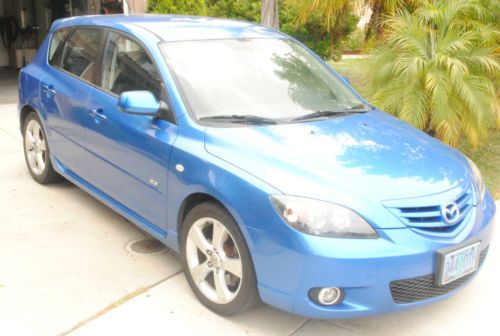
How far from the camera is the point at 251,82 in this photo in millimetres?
3844

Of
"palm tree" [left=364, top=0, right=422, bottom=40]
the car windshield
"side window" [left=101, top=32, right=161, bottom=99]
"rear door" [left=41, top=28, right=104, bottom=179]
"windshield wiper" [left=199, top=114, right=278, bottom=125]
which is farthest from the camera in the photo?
"palm tree" [left=364, top=0, right=422, bottom=40]

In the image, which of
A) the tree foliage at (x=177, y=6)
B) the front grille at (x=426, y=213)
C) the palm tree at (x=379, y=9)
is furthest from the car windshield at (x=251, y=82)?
the tree foliage at (x=177, y=6)

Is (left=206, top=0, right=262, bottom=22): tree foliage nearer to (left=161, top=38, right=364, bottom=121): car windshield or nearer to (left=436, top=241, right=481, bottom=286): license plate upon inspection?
(left=161, top=38, right=364, bottom=121): car windshield

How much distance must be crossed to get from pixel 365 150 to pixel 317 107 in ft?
2.30

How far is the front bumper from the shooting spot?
2703 millimetres

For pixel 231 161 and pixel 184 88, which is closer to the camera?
pixel 231 161

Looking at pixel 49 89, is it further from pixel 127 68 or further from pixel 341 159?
pixel 341 159

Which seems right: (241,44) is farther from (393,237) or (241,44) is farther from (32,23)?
(32,23)

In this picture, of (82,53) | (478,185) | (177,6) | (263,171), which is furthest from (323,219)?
(177,6)

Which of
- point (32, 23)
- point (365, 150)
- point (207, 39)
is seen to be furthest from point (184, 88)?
point (32, 23)

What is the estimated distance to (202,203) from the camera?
10.7ft

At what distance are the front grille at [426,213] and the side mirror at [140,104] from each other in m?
1.58

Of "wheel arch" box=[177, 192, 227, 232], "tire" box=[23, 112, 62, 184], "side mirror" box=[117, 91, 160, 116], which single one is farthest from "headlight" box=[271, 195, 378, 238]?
"tire" box=[23, 112, 62, 184]

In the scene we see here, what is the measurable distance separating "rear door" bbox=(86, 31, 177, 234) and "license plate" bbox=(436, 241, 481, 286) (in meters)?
1.69
